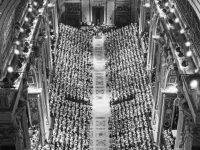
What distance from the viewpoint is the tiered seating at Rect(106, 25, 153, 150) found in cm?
3409

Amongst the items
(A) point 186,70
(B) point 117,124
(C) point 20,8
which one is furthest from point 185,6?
(C) point 20,8

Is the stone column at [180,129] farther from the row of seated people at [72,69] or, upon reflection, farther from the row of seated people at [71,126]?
the row of seated people at [72,69]

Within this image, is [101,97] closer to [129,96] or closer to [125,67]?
[129,96]

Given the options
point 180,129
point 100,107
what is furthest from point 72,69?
point 180,129

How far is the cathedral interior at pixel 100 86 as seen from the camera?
2564cm

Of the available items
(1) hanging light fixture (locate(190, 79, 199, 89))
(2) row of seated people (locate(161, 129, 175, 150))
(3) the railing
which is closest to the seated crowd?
(2) row of seated people (locate(161, 129, 175, 150))

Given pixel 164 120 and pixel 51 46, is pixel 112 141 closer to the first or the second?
pixel 164 120

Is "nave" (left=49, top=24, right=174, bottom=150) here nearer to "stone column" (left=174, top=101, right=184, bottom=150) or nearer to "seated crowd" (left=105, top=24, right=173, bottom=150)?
"seated crowd" (left=105, top=24, right=173, bottom=150)

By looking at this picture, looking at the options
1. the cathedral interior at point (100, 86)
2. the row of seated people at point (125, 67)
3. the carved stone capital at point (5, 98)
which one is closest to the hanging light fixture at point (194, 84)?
the cathedral interior at point (100, 86)

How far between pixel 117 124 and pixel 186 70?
1106 centimetres

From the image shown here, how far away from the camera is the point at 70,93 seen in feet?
128

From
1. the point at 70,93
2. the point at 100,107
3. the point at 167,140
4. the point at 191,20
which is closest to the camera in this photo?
the point at 191,20

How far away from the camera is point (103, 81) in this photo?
145ft

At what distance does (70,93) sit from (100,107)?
338 cm
